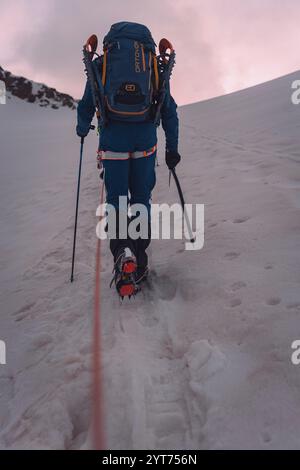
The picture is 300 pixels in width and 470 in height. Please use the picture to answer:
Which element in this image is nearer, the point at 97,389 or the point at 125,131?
the point at 97,389

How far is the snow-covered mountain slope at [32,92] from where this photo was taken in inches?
1710

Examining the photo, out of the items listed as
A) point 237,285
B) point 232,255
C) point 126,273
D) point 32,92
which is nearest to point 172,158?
point 232,255

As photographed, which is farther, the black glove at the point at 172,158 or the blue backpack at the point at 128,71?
the black glove at the point at 172,158

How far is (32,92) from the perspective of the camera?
147ft

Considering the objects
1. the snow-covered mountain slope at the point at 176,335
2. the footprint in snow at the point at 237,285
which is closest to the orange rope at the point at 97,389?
the snow-covered mountain slope at the point at 176,335

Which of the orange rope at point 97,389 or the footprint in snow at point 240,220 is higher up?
the footprint in snow at point 240,220

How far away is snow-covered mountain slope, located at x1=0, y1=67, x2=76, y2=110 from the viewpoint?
43.4 metres

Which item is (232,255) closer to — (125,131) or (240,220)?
(240,220)

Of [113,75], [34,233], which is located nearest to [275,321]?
[113,75]

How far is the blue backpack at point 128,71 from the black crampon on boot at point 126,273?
4.03 ft

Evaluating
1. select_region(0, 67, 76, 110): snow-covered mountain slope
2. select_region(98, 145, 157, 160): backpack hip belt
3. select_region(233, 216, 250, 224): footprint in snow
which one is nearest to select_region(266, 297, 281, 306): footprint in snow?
select_region(233, 216, 250, 224): footprint in snow

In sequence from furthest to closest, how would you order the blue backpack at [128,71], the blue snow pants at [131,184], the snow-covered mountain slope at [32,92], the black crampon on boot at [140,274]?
1. the snow-covered mountain slope at [32,92]
2. the black crampon on boot at [140,274]
3. the blue snow pants at [131,184]
4. the blue backpack at [128,71]

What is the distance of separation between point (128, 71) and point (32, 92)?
47454mm

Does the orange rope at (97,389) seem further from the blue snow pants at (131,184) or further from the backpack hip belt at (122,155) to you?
the backpack hip belt at (122,155)
